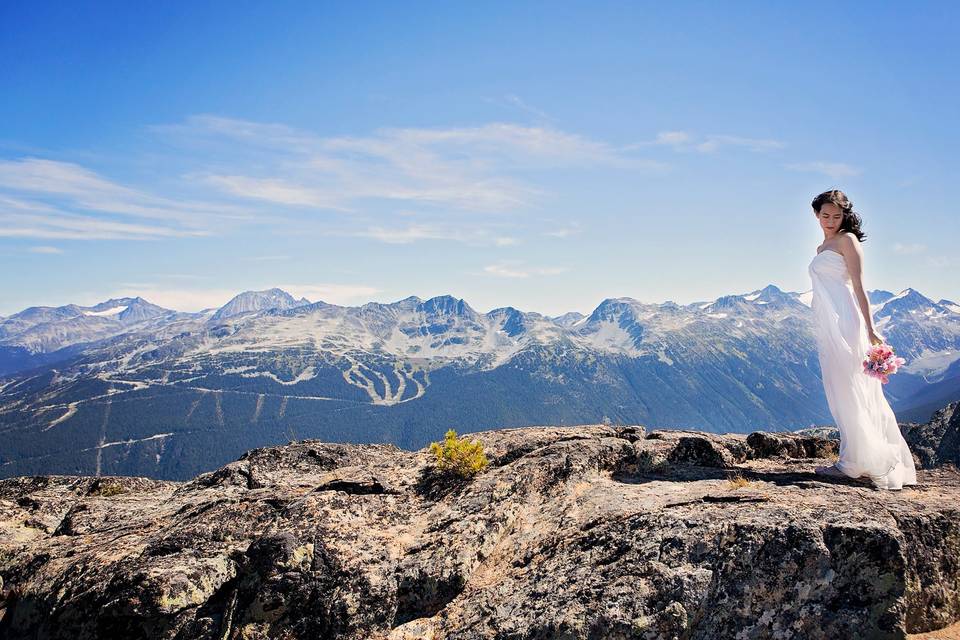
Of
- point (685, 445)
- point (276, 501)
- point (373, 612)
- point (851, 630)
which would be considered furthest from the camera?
point (685, 445)

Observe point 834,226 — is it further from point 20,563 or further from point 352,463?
point 20,563

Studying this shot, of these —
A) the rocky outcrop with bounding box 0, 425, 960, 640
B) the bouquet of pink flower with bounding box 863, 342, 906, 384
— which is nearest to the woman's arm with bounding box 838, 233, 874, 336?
the bouquet of pink flower with bounding box 863, 342, 906, 384

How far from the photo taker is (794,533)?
7902mm

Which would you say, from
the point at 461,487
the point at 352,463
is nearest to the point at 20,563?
the point at 352,463

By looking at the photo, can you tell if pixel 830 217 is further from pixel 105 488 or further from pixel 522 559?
pixel 105 488

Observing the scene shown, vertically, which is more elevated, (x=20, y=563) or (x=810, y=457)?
(x=810, y=457)

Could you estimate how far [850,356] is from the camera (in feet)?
37.1

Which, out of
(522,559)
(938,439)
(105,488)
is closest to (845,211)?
(522,559)

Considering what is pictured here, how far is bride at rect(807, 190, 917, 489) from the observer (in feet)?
35.8

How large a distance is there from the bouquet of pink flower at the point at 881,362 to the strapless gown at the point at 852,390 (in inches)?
4.6

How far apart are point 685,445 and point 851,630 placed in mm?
6797

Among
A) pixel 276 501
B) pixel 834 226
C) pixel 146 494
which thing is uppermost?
pixel 834 226

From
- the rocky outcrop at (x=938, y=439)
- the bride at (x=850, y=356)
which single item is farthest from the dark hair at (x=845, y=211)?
the rocky outcrop at (x=938, y=439)

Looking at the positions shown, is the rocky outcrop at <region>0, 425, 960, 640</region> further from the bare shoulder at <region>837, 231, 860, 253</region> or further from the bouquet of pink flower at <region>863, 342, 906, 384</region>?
the bare shoulder at <region>837, 231, 860, 253</region>
